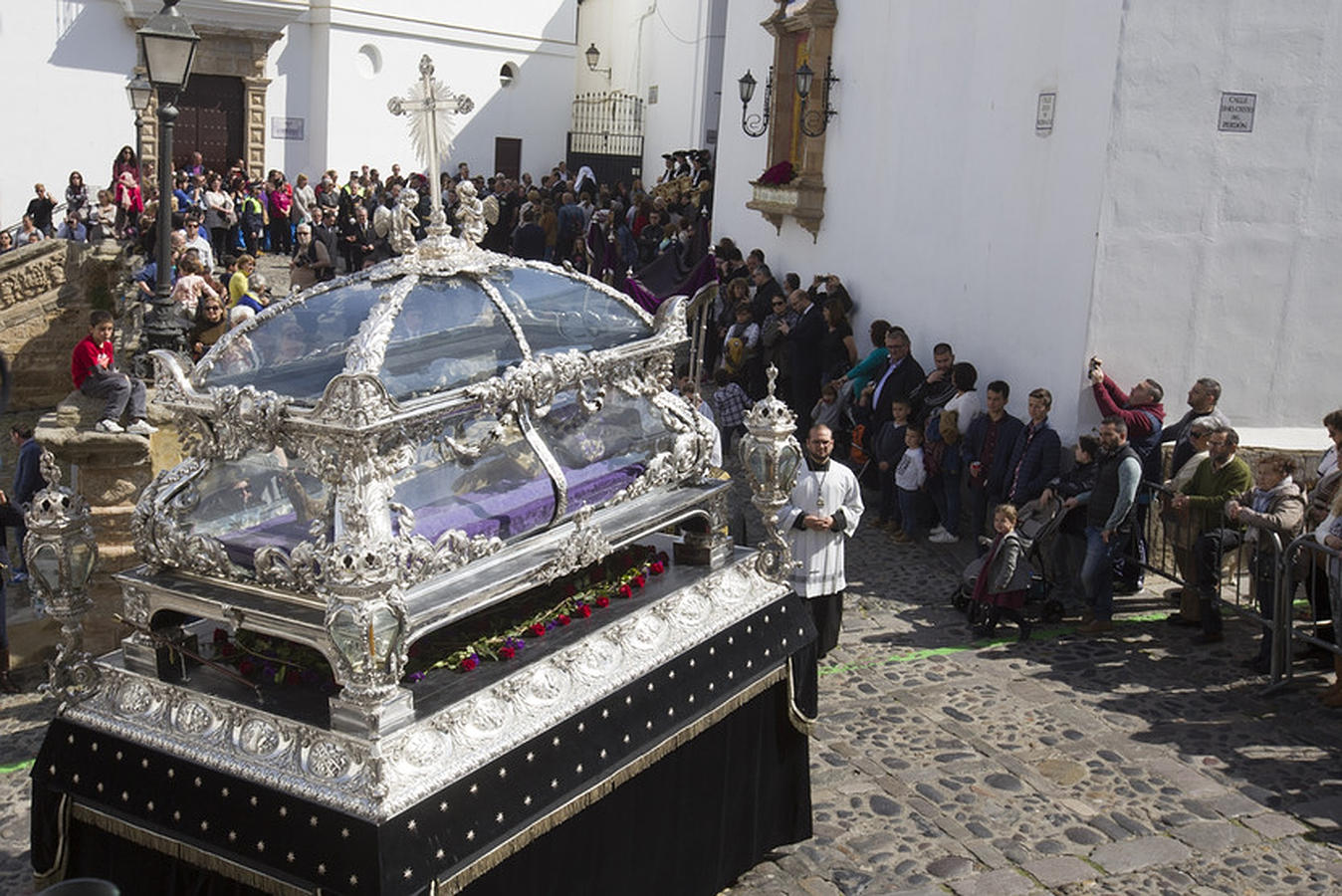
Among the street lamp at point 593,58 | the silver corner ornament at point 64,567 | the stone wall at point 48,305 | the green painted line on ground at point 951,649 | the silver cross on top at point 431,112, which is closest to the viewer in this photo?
the silver corner ornament at point 64,567

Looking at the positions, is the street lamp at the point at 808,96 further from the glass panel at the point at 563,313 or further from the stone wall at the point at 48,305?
the glass panel at the point at 563,313

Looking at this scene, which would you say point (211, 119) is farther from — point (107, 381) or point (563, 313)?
point (563, 313)

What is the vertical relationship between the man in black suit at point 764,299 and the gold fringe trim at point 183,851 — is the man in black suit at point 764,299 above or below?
above

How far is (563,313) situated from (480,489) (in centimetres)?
96

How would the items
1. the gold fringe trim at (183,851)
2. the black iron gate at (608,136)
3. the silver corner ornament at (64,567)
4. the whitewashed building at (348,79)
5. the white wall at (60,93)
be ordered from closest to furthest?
the gold fringe trim at (183,851)
the silver corner ornament at (64,567)
the white wall at (60,93)
the whitewashed building at (348,79)
the black iron gate at (608,136)

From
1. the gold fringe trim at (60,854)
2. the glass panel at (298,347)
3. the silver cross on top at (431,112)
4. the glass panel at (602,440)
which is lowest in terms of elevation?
the gold fringe trim at (60,854)

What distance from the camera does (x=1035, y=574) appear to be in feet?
31.3

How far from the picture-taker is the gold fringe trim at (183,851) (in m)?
4.22

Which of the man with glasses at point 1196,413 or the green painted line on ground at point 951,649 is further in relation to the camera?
the man with glasses at point 1196,413

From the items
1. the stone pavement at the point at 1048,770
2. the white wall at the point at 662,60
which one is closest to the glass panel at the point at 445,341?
the stone pavement at the point at 1048,770

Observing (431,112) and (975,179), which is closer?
(431,112)

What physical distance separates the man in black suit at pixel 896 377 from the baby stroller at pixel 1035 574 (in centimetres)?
241

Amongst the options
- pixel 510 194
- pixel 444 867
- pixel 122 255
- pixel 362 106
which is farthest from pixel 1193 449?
pixel 362 106

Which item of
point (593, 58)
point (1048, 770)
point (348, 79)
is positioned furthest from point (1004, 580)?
point (593, 58)
